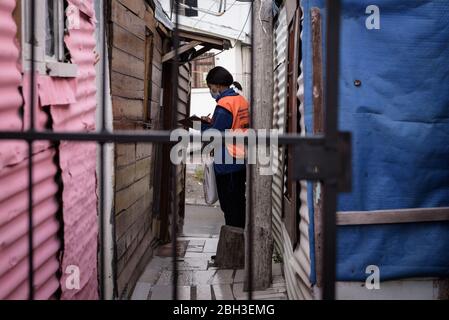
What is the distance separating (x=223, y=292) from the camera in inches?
215

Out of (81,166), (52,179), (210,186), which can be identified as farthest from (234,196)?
(52,179)

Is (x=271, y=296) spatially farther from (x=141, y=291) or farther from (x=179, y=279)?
(x=141, y=291)

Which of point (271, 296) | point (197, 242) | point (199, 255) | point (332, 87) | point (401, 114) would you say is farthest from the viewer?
point (197, 242)

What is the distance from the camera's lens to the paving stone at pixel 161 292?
5.46 meters

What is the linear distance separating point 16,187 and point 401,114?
8.47ft

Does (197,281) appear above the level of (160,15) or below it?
below

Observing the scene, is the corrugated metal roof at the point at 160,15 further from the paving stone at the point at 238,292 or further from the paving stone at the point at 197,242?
the paving stone at the point at 238,292

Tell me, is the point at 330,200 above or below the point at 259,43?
below

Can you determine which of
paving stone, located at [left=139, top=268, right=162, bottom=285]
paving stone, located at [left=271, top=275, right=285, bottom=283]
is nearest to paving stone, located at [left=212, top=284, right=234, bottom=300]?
paving stone, located at [left=271, top=275, right=285, bottom=283]
